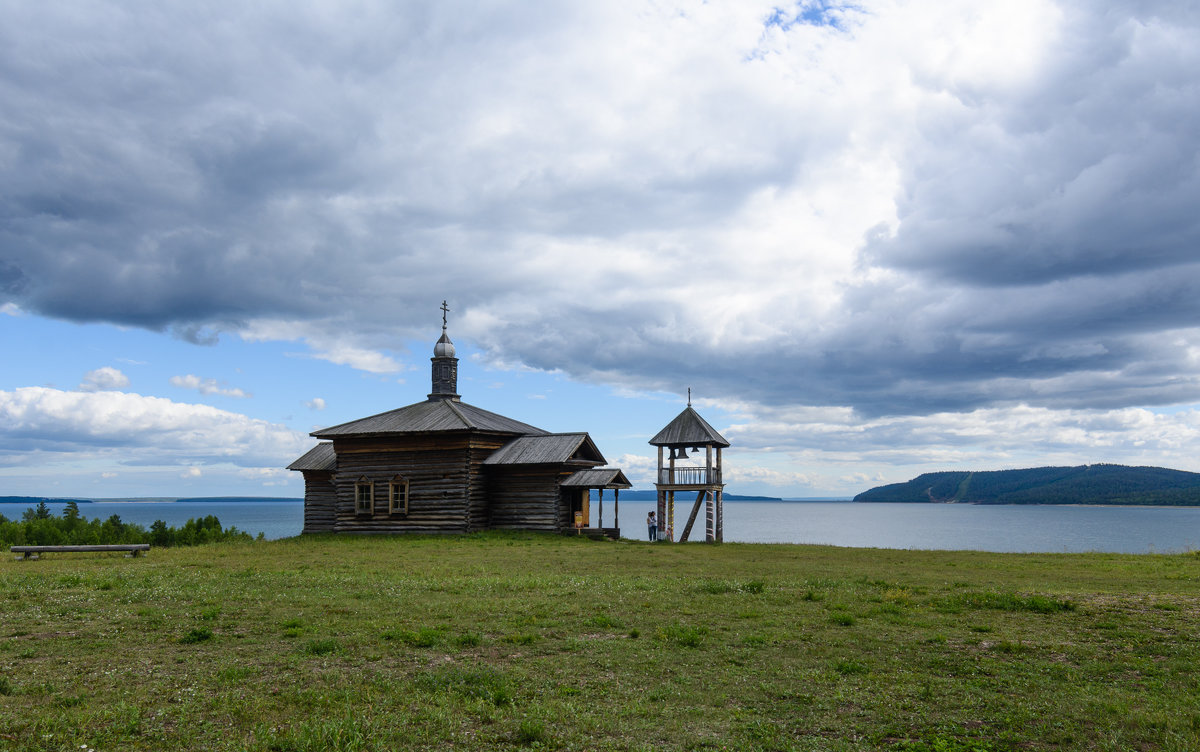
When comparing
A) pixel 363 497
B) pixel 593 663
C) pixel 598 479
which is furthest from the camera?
pixel 363 497

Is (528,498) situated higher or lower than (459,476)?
lower

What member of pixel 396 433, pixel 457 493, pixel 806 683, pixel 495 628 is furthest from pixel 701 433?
pixel 806 683

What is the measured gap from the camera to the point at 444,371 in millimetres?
49281

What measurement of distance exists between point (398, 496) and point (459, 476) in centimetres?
406

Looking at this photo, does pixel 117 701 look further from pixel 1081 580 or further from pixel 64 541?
pixel 64 541

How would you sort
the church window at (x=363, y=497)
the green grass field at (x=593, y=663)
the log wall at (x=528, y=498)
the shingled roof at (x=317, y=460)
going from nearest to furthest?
the green grass field at (x=593, y=663), the log wall at (x=528, y=498), the church window at (x=363, y=497), the shingled roof at (x=317, y=460)

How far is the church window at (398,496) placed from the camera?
137 feet

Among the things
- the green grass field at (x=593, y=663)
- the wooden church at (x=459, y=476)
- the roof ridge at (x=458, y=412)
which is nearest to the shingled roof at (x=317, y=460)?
the wooden church at (x=459, y=476)

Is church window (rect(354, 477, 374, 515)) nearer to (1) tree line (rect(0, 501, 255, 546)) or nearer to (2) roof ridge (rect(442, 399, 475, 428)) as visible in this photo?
(2) roof ridge (rect(442, 399, 475, 428))

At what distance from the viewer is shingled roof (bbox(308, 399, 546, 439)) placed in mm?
41156

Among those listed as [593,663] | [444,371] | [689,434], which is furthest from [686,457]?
[593,663]

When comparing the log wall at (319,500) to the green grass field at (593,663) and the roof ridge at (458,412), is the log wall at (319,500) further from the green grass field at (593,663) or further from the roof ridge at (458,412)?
the green grass field at (593,663)

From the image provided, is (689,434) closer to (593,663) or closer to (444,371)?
(444,371)

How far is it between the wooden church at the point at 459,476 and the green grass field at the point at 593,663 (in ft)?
62.0
